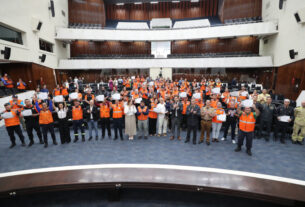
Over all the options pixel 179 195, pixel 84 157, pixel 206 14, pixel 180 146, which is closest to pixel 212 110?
pixel 180 146

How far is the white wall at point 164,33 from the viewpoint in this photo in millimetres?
16934

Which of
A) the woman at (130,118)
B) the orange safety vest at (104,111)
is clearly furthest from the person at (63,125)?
the woman at (130,118)

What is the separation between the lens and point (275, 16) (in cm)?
1527

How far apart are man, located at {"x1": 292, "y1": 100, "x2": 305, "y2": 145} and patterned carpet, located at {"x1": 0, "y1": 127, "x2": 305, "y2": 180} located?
29cm

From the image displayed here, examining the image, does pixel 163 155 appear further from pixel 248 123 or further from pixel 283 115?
pixel 283 115

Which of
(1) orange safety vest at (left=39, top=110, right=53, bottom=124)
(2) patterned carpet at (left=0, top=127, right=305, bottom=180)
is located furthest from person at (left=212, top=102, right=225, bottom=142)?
(1) orange safety vest at (left=39, top=110, right=53, bottom=124)

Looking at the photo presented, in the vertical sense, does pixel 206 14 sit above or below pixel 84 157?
above

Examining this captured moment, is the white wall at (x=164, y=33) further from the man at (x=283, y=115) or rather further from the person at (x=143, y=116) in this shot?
the person at (x=143, y=116)

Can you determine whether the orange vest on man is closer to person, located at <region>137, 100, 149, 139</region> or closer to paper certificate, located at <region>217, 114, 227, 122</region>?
person, located at <region>137, 100, 149, 139</region>

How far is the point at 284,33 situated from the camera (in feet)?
46.1

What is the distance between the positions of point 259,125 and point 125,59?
16.5m

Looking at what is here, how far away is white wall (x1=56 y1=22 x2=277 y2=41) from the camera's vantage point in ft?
55.6

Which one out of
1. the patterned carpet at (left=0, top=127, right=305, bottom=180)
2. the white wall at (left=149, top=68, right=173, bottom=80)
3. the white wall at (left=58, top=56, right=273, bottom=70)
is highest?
the white wall at (left=58, top=56, right=273, bottom=70)

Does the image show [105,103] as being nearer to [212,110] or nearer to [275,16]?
[212,110]
